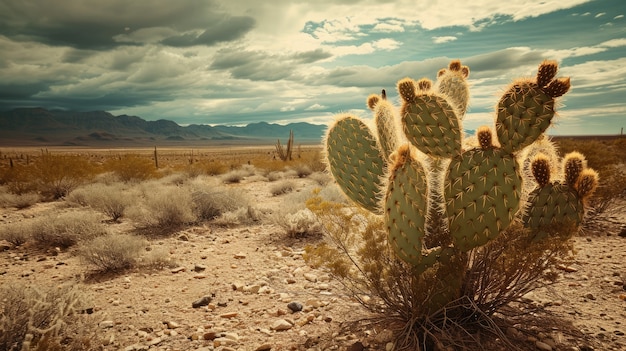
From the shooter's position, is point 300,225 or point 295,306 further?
point 300,225

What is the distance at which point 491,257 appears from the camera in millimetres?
3248

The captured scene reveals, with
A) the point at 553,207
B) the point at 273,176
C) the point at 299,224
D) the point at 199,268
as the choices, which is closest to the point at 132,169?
the point at 273,176

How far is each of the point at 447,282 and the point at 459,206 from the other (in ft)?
2.34

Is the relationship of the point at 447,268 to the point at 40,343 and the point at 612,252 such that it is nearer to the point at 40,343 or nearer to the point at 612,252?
the point at 40,343

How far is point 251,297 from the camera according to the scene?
461cm

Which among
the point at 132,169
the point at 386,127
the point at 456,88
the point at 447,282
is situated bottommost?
the point at 132,169

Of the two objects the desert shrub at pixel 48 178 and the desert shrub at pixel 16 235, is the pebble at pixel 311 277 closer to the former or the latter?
the desert shrub at pixel 16 235

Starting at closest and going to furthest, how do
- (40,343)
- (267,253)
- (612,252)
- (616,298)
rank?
(40,343), (616,298), (612,252), (267,253)

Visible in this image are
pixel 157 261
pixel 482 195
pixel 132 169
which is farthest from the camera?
pixel 132 169

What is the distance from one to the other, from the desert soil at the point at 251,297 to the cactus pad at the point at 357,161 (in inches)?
43.2

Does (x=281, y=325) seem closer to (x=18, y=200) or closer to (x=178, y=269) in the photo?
(x=178, y=269)

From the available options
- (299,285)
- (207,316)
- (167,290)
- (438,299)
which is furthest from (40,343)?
(438,299)

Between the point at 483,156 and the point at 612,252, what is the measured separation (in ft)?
14.8

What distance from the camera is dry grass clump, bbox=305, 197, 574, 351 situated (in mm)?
2895
